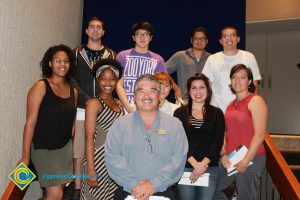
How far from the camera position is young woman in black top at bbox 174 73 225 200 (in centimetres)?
260

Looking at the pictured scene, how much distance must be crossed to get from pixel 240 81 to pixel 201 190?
3.34ft

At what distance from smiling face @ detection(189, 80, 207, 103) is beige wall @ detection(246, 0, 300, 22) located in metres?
5.04

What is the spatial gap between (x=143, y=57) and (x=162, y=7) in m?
2.03

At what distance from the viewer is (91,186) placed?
2814mm

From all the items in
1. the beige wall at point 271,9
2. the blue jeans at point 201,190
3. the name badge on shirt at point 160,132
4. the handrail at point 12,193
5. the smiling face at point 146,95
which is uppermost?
the beige wall at point 271,9

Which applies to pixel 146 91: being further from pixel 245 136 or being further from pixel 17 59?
pixel 17 59

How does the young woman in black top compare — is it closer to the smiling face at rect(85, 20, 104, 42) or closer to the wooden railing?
the wooden railing

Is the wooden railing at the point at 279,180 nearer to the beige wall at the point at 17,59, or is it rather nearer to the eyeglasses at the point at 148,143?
the beige wall at the point at 17,59

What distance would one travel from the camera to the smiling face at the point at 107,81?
305 cm

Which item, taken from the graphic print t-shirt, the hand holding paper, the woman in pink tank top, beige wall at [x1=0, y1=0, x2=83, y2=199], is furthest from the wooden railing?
the graphic print t-shirt

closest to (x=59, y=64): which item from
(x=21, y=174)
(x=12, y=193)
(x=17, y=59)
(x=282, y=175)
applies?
(x=17, y=59)

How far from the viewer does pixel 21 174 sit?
261cm

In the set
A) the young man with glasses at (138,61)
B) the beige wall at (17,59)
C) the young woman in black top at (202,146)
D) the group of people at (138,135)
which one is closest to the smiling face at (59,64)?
the group of people at (138,135)

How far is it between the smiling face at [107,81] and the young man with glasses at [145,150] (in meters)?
0.77
